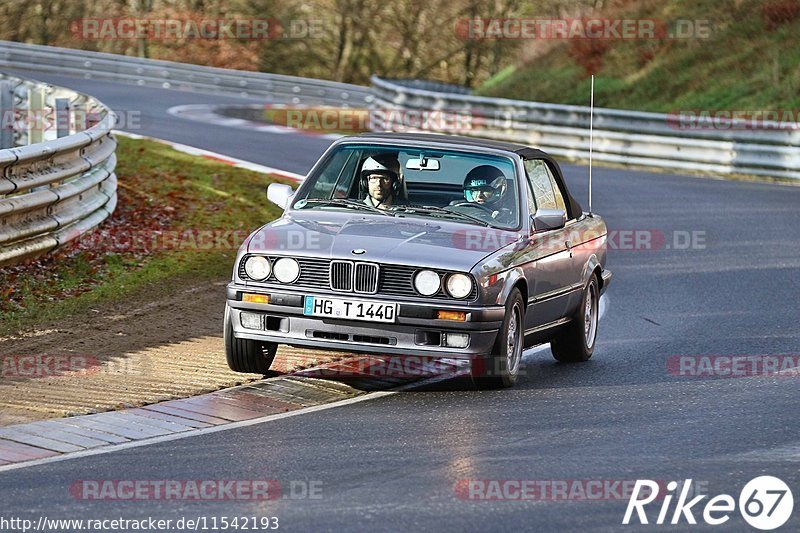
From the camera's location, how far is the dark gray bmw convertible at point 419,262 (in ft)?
29.1

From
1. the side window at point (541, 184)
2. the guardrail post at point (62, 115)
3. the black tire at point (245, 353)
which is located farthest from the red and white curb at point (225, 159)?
the black tire at point (245, 353)

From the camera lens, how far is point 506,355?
9180mm

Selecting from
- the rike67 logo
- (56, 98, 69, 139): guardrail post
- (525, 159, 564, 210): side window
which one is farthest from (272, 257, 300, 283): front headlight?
(56, 98, 69, 139): guardrail post

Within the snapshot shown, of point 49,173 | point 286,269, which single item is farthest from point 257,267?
point 49,173

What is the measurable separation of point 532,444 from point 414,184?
3.19 m

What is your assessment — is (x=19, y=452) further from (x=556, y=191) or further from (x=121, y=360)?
(x=556, y=191)

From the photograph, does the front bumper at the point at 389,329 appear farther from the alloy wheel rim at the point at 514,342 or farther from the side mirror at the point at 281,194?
the side mirror at the point at 281,194

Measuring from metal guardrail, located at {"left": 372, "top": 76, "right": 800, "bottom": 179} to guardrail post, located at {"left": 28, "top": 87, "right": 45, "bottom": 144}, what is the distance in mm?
11413

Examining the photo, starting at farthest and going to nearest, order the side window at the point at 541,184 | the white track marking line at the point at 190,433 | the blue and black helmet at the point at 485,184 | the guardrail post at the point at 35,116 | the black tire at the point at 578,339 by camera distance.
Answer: the guardrail post at the point at 35,116
the black tire at the point at 578,339
the side window at the point at 541,184
the blue and black helmet at the point at 485,184
the white track marking line at the point at 190,433

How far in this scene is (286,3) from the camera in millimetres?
54156

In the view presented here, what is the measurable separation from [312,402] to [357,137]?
2.49 m

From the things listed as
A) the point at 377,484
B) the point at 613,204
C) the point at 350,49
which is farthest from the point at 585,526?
the point at 350,49

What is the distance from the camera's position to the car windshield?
9984 millimetres

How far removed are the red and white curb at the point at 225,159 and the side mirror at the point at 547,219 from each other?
9.89m
